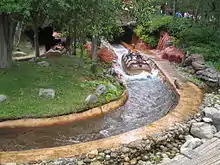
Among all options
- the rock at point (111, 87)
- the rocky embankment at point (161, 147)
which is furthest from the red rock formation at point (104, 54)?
the rocky embankment at point (161, 147)

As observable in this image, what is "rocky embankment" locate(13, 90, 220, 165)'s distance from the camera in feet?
32.1

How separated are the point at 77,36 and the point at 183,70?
19.7 ft

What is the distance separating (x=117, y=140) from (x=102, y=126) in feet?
5.39

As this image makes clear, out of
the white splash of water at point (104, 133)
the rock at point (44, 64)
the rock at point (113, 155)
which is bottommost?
the white splash of water at point (104, 133)

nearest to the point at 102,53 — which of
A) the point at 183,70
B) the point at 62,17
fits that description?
the point at 183,70

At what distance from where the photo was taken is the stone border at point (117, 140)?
32.0 ft

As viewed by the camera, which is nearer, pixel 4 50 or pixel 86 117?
pixel 86 117

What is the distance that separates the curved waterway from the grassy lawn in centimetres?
67

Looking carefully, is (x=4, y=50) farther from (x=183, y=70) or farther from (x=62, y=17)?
(x=183, y=70)

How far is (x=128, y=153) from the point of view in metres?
10.1

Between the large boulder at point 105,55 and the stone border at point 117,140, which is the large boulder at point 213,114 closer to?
the stone border at point 117,140

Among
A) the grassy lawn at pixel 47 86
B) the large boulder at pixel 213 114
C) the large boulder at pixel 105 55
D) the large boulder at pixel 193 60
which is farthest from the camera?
the large boulder at pixel 105 55

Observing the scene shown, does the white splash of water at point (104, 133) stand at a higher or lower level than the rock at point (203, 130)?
lower

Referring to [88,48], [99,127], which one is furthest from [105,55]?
[99,127]
